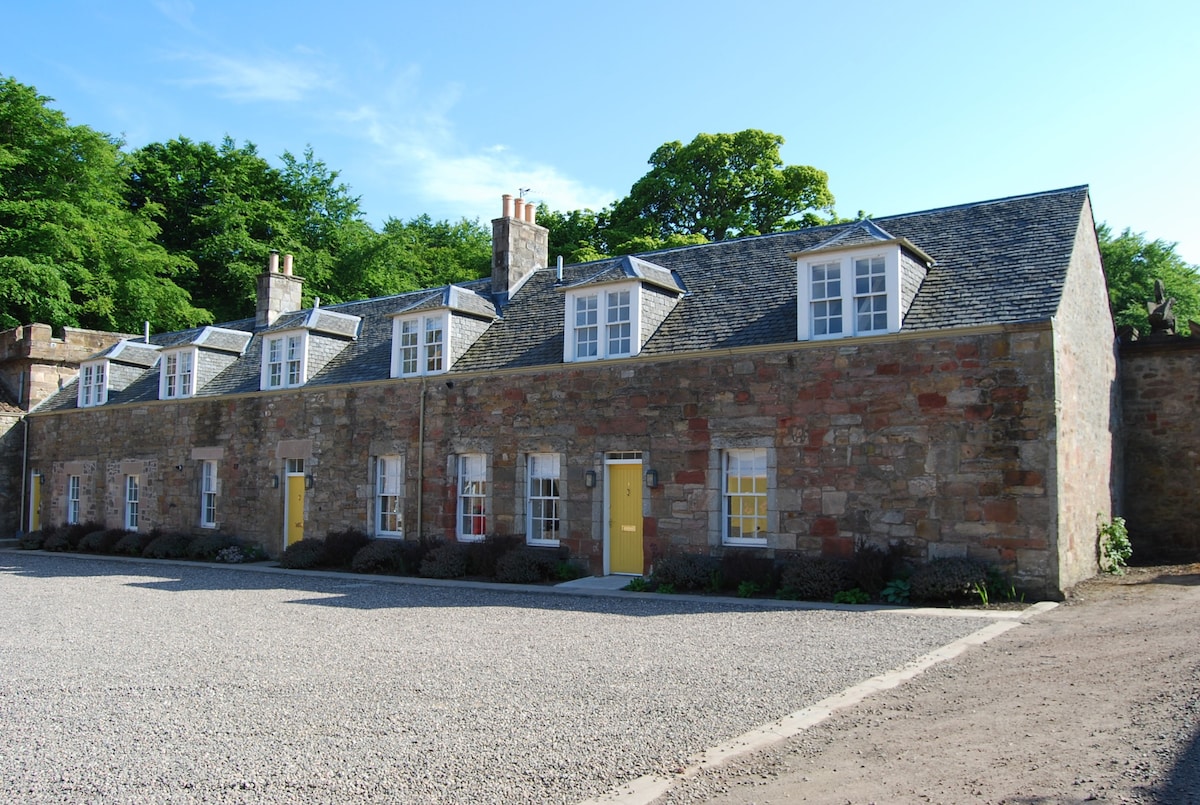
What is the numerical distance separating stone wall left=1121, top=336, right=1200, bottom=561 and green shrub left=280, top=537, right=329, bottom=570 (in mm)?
16772

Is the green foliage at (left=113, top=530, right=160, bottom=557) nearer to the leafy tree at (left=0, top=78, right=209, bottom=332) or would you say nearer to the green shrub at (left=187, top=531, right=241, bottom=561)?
the green shrub at (left=187, top=531, right=241, bottom=561)

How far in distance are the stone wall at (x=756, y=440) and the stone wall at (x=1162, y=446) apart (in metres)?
7.13

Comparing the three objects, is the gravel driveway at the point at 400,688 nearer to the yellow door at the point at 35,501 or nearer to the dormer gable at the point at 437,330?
the dormer gable at the point at 437,330


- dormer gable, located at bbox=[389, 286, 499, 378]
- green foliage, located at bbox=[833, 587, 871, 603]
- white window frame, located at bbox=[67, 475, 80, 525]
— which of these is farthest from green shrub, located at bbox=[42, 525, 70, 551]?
green foliage, located at bbox=[833, 587, 871, 603]

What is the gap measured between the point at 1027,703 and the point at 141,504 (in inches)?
997

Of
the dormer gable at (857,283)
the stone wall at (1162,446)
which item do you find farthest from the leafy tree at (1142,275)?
the dormer gable at (857,283)

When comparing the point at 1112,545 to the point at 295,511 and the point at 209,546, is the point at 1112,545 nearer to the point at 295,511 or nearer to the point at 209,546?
the point at 295,511

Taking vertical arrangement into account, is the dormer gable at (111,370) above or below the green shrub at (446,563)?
above

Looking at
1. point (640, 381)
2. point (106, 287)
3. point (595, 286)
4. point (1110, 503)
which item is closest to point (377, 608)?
point (640, 381)

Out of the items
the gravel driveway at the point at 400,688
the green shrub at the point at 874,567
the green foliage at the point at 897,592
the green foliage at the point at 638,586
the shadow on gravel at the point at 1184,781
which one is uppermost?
the green shrub at the point at 874,567

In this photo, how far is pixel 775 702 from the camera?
7.68 m

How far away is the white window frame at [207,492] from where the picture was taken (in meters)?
24.8

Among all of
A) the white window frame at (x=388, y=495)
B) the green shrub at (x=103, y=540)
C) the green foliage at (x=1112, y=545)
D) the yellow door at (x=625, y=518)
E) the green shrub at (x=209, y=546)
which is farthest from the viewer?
the green shrub at (x=103, y=540)

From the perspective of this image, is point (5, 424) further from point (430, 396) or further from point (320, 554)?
Answer: point (430, 396)
